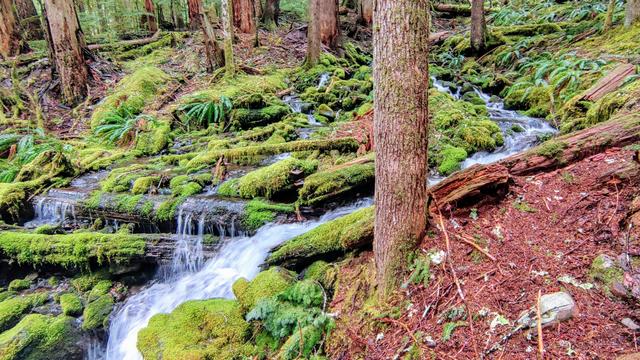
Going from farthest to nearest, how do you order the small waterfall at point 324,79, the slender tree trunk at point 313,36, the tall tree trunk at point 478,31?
the tall tree trunk at point 478,31
the small waterfall at point 324,79
the slender tree trunk at point 313,36

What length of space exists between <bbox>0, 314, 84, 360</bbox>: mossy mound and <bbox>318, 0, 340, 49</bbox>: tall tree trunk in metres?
12.4

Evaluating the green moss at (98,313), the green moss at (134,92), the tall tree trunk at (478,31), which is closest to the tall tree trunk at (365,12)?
the tall tree trunk at (478,31)

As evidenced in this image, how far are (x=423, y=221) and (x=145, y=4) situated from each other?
17.0 m

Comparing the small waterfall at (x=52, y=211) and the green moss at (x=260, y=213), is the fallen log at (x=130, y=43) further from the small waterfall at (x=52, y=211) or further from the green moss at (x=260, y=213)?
the green moss at (x=260, y=213)

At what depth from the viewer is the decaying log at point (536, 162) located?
12.1 ft

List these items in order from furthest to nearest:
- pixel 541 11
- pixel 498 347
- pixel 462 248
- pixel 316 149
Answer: pixel 541 11, pixel 316 149, pixel 462 248, pixel 498 347

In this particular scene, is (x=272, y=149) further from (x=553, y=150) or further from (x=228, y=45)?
(x=228, y=45)

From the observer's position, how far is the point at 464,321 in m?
2.74

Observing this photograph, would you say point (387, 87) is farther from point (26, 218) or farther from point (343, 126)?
point (26, 218)

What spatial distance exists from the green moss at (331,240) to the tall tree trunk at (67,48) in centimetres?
941

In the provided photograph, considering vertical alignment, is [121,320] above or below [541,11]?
below

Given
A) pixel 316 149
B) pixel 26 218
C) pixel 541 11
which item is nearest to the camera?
pixel 26 218

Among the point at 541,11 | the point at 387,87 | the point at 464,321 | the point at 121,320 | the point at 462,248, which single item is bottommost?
the point at 121,320

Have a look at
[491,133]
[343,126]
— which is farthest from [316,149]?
[491,133]
